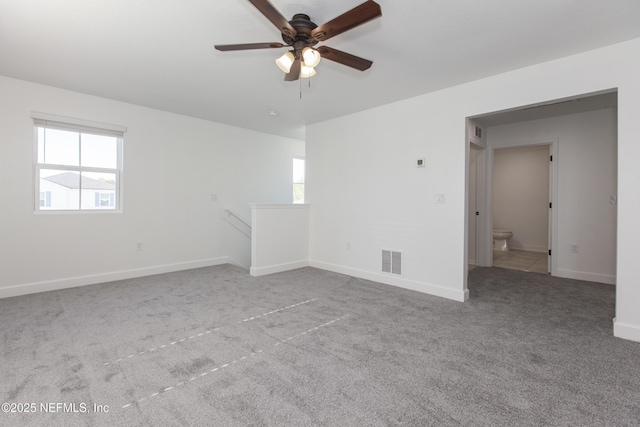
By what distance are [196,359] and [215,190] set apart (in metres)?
3.59

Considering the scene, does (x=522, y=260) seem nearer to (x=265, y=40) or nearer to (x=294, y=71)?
(x=294, y=71)

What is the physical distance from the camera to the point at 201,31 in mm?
2402

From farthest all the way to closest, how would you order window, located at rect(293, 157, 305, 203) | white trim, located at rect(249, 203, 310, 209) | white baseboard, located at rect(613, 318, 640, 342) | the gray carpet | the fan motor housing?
window, located at rect(293, 157, 305, 203)
white trim, located at rect(249, 203, 310, 209)
white baseboard, located at rect(613, 318, 640, 342)
the fan motor housing
the gray carpet

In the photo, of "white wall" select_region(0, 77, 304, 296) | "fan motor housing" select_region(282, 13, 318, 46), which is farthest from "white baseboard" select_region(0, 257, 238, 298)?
"fan motor housing" select_region(282, 13, 318, 46)

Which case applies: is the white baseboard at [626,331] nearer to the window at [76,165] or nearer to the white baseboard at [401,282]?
the white baseboard at [401,282]

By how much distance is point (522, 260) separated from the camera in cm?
572

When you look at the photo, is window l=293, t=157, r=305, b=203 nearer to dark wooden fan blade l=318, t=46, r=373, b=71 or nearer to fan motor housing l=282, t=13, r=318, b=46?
dark wooden fan blade l=318, t=46, r=373, b=71

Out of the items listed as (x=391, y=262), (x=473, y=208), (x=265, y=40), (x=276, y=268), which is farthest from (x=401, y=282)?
(x=265, y=40)

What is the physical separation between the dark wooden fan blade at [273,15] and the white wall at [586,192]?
460 centimetres

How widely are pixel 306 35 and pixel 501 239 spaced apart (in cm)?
649

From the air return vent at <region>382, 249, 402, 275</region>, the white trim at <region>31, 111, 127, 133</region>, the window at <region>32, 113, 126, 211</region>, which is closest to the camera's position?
the white trim at <region>31, 111, 127, 133</region>

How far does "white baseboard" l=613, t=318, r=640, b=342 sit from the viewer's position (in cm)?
243

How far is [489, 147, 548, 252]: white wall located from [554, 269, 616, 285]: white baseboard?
223 centimetres

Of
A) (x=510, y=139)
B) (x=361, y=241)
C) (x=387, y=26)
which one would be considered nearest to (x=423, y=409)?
(x=387, y=26)
